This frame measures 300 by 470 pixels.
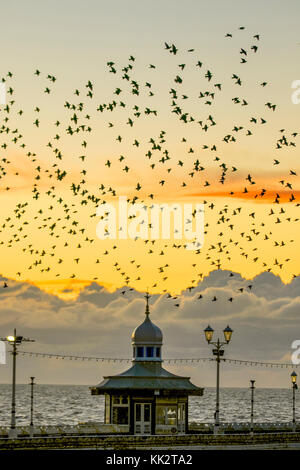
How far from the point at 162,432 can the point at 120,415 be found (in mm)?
3733

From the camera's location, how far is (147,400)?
279ft

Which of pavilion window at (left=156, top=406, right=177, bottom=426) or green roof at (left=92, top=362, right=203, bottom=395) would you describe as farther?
pavilion window at (left=156, top=406, right=177, bottom=426)

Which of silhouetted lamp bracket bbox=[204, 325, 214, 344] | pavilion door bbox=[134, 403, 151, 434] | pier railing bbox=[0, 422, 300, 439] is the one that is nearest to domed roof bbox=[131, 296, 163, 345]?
pavilion door bbox=[134, 403, 151, 434]

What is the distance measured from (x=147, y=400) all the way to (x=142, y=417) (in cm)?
134

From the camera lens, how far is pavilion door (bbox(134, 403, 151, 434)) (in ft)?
279

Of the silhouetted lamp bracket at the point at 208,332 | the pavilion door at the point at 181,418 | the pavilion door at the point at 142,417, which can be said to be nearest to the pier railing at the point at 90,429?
the pavilion door at the point at 181,418

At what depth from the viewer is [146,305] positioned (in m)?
89.6

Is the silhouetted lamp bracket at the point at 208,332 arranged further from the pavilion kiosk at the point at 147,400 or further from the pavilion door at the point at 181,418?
the pavilion door at the point at 181,418

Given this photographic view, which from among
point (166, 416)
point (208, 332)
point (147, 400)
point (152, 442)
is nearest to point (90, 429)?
point (147, 400)

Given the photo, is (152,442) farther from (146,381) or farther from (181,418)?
(181,418)

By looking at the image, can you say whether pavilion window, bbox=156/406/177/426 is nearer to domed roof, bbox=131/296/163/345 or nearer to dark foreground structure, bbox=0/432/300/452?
domed roof, bbox=131/296/163/345

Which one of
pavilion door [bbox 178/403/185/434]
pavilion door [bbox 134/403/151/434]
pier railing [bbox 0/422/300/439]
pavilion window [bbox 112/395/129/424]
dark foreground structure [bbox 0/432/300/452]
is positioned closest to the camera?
dark foreground structure [bbox 0/432/300/452]
